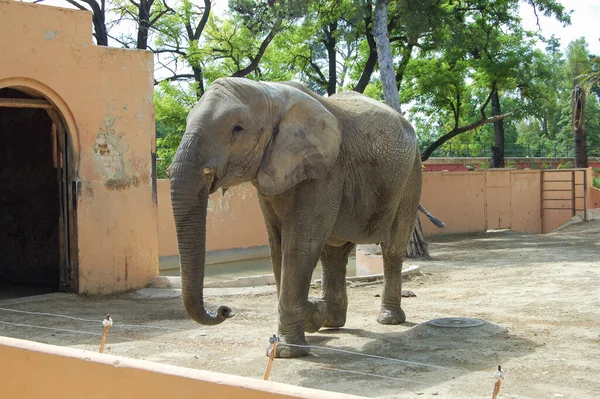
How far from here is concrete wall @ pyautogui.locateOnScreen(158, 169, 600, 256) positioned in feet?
67.2

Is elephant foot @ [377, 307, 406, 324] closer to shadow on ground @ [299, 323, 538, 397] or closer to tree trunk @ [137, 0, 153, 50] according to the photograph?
shadow on ground @ [299, 323, 538, 397]

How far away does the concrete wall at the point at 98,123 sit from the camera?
11625mm

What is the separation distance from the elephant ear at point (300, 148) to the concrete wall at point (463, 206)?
39.1 ft

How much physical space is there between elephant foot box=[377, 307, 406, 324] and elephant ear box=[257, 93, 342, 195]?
7.88 ft

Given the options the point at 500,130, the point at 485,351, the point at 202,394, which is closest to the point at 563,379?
the point at 485,351

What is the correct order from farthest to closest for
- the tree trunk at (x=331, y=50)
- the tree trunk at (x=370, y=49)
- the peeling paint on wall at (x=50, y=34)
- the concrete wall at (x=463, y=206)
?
the tree trunk at (x=331, y=50) < the tree trunk at (x=370, y=49) < the concrete wall at (x=463, y=206) < the peeling paint on wall at (x=50, y=34)

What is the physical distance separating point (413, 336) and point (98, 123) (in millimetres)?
6346

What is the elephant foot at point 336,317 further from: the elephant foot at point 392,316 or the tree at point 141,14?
the tree at point 141,14

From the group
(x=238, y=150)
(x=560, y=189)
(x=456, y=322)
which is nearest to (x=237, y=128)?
(x=238, y=150)

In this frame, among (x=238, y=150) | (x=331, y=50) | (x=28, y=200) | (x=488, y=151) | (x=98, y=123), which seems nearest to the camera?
(x=238, y=150)

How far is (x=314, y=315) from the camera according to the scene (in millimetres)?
8031

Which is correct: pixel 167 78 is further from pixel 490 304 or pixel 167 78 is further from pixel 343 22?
pixel 490 304

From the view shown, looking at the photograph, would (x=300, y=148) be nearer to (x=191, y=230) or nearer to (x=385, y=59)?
(x=191, y=230)

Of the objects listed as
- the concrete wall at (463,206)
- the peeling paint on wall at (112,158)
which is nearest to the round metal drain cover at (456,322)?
the peeling paint on wall at (112,158)
